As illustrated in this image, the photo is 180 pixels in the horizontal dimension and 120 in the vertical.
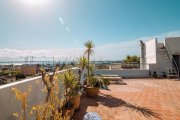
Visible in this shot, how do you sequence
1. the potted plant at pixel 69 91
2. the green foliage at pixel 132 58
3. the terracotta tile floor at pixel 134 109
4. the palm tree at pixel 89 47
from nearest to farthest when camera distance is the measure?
the potted plant at pixel 69 91 < the terracotta tile floor at pixel 134 109 < the palm tree at pixel 89 47 < the green foliage at pixel 132 58

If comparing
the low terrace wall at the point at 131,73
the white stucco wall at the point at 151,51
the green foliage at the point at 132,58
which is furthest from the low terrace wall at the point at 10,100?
the green foliage at the point at 132,58

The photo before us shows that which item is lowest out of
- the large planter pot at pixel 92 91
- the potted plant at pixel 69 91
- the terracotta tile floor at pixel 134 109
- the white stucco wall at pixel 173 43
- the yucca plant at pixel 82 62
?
the terracotta tile floor at pixel 134 109

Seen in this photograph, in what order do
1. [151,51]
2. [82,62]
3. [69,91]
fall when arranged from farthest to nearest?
[151,51] < [82,62] < [69,91]

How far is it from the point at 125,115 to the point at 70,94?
1.84 meters

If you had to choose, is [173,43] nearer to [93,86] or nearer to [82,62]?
[82,62]

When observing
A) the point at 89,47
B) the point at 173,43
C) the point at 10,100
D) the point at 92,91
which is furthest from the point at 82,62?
the point at 173,43

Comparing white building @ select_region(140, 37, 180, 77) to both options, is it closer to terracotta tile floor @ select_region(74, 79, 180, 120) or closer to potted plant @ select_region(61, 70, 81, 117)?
terracotta tile floor @ select_region(74, 79, 180, 120)

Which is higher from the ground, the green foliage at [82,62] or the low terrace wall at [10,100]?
the green foliage at [82,62]

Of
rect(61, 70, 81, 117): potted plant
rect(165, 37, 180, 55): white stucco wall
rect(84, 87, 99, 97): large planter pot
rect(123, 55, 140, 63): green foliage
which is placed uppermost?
rect(165, 37, 180, 55): white stucco wall

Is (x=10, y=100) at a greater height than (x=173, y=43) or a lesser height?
lesser

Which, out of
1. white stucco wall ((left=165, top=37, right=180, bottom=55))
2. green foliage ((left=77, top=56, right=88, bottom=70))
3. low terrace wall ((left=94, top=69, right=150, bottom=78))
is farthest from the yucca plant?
white stucco wall ((left=165, top=37, right=180, bottom=55))

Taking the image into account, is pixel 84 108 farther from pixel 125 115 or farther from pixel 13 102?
pixel 13 102

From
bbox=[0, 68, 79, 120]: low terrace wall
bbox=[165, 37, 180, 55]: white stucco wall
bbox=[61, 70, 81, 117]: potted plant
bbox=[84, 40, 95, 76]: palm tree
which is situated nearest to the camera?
bbox=[0, 68, 79, 120]: low terrace wall

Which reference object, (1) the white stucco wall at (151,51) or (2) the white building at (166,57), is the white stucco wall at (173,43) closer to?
(2) the white building at (166,57)
